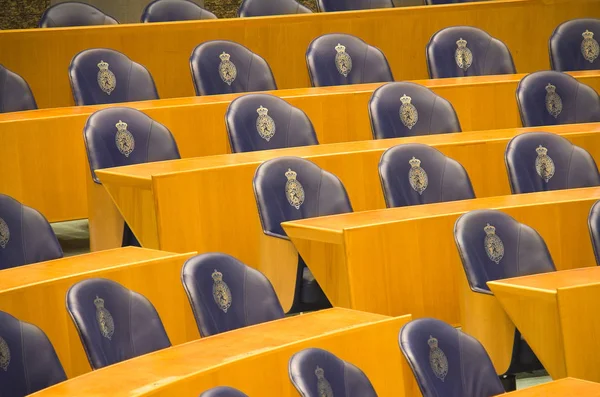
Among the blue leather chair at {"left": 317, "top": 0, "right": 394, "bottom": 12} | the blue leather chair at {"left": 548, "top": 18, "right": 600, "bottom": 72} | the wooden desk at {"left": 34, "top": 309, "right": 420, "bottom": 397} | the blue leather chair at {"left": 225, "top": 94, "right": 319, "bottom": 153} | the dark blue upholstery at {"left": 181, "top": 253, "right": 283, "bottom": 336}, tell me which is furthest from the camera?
the blue leather chair at {"left": 317, "top": 0, "right": 394, "bottom": 12}

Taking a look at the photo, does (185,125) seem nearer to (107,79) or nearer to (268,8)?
(107,79)

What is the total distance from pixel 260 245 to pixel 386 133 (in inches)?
33.2

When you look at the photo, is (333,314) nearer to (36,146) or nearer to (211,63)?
(36,146)

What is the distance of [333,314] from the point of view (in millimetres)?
2699

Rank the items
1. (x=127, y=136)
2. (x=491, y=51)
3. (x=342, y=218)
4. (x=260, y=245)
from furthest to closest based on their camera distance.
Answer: (x=491, y=51)
(x=127, y=136)
(x=260, y=245)
(x=342, y=218)

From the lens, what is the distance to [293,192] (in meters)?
3.31

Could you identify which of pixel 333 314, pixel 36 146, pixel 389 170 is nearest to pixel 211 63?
pixel 36 146

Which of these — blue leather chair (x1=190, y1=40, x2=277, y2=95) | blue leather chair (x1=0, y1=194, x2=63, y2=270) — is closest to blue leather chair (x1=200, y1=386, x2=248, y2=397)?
blue leather chair (x1=0, y1=194, x2=63, y2=270)

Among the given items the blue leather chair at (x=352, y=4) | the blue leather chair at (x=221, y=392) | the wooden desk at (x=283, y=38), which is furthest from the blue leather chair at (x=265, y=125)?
the blue leather chair at (x=221, y=392)

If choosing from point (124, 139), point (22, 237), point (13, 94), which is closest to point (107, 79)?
point (13, 94)

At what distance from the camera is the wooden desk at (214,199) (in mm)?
3254

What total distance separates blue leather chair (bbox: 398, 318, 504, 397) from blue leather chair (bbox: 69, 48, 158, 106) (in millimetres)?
2051

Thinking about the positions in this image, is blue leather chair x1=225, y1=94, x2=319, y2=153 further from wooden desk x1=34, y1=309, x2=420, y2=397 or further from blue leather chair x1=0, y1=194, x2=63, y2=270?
wooden desk x1=34, y1=309, x2=420, y2=397

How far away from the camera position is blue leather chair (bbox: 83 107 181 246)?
3.53 m
